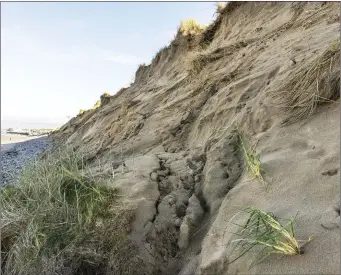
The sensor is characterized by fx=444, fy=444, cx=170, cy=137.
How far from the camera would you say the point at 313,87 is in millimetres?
3533

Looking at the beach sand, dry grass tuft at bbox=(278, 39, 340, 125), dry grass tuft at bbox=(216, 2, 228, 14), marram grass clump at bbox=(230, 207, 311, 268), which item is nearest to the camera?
marram grass clump at bbox=(230, 207, 311, 268)

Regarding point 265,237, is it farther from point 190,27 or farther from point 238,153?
point 190,27

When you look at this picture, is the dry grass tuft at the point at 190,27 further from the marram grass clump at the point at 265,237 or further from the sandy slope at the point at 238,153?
the marram grass clump at the point at 265,237

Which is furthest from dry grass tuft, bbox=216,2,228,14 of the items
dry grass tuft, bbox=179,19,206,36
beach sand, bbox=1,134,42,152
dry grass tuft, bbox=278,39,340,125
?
beach sand, bbox=1,134,42,152

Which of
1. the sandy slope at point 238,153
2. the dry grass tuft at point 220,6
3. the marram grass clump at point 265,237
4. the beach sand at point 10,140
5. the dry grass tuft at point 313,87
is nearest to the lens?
the marram grass clump at point 265,237

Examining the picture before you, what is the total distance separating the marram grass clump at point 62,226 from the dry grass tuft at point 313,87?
64.3 inches

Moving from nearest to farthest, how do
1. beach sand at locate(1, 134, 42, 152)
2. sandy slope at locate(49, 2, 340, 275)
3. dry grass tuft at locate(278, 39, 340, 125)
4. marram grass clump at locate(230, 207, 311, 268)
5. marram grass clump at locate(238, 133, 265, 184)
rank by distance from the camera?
marram grass clump at locate(230, 207, 311, 268) < sandy slope at locate(49, 2, 340, 275) < marram grass clump at locate(238, 133, 265, 184) < dry grass tuft at locate(278, 39, 340, 125) < beach sand at locate(1, 134, 42, 152)

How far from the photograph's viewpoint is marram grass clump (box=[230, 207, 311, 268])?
239 centimetres

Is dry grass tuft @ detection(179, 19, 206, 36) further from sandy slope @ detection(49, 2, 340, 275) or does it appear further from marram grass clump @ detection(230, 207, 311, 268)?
marram grass clump @ detection(230, 207, 311, 268)

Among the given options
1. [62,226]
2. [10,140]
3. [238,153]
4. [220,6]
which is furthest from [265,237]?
[10,140]

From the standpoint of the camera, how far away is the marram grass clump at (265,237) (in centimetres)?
239

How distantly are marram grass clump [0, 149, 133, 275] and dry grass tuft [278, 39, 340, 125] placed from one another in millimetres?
1632

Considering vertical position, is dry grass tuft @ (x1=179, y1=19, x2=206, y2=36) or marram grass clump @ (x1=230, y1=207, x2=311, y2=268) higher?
dry grass tuft @ (x1=179, y1=19, x2=206, y2=36)

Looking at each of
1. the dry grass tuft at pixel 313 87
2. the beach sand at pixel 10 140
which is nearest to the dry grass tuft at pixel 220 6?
the dry grass tuft at pixel 313 87
